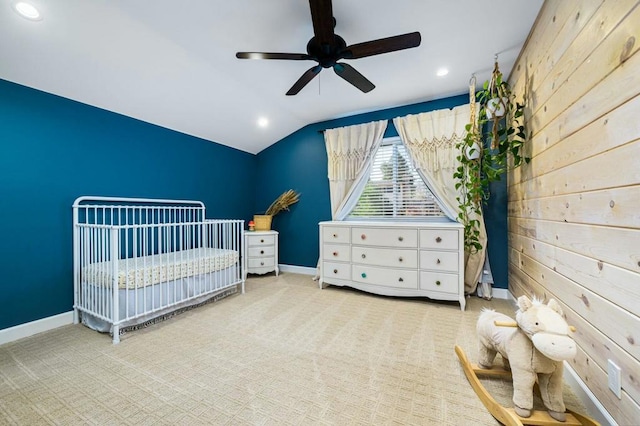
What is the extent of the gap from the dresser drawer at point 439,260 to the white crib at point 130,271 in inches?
85.7

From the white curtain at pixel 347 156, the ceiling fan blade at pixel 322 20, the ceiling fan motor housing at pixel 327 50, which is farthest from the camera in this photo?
the white curtain at pixel 347 156

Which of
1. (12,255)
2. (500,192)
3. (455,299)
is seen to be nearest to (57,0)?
(12,255)

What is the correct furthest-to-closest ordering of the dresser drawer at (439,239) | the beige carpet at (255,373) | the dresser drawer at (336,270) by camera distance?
the dresser drawer at (336,270), the dresser drawer at (439,239), the beige carpet at (255,373)

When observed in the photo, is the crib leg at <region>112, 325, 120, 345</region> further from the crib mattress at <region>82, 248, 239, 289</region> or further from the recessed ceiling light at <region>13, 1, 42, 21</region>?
the recessed ceiling light at <region>13, 1, 42, 21</region>

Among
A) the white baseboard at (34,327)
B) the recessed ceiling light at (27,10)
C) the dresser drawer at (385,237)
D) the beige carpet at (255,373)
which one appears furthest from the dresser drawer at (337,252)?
the recessed ceiling light at (27,10)

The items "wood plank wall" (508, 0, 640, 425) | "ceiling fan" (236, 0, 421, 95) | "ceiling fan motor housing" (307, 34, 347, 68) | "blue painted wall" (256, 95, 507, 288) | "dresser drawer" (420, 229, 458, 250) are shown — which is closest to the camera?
"wood plank wall" (508, 0, 640, 425)

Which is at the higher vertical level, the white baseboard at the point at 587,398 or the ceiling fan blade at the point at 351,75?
the ceiling fan blade at the point at 351,75

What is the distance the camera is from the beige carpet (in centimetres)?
124

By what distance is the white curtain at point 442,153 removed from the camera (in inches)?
111

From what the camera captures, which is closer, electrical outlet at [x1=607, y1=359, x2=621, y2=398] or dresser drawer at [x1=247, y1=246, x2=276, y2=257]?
→ electrical outlet at [x1=607, y1=359, x2=621, y2=398]

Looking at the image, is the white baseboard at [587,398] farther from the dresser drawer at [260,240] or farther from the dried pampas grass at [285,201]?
the dried pampas grass at [285,201]

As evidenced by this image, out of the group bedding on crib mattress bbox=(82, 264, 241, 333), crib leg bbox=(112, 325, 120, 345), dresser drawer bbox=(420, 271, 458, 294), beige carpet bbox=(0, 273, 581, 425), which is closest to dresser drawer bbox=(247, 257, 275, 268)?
bedding on crib mattress bbox=(82, 264, 241, 333)

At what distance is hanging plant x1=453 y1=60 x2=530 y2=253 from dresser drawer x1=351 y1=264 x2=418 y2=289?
2.56 feet

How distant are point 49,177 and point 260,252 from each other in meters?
2.39
